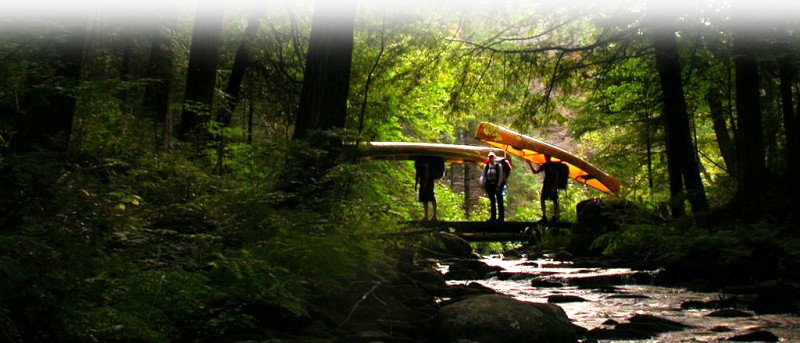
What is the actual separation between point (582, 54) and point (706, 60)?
2.67 m

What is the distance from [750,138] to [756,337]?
5354 mm

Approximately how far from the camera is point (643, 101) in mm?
16625

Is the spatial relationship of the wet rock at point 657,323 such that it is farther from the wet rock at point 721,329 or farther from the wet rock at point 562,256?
the wet rock at point 562,256

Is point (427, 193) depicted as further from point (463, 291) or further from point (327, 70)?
point (327, 70)

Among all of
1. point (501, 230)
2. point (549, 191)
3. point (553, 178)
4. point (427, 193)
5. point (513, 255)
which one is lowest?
point (513, 255)

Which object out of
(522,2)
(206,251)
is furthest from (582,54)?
(206,251)

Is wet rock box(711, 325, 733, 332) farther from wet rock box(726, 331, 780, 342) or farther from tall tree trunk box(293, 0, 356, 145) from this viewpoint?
tall tree trunk box(293, 0, 356, 145)

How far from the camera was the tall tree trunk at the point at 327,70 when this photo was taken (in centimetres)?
773

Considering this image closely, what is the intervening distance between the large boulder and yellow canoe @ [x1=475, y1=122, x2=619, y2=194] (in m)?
12.8

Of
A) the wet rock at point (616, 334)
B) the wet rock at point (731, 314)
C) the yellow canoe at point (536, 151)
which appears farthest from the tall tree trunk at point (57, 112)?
the yellow canoe at point (536, 151)

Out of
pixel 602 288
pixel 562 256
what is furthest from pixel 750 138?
pixel 562 256

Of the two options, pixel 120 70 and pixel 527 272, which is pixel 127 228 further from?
pixel 527 272

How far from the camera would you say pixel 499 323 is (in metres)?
5.64

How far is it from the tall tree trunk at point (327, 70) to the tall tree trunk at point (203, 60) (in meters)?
3.07
